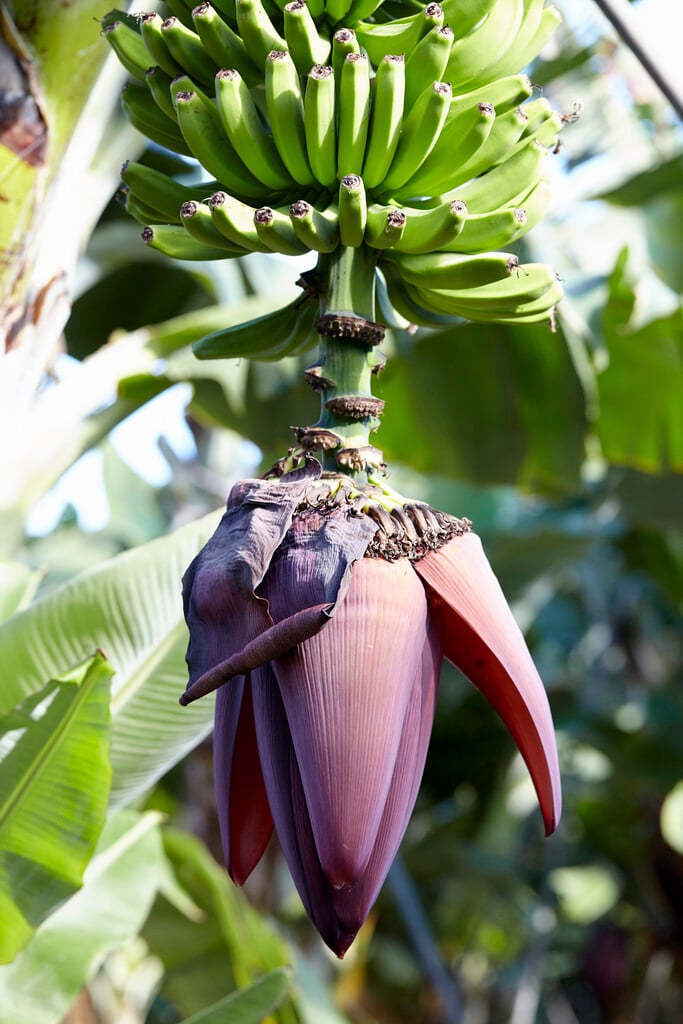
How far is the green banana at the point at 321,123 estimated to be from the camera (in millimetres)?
592

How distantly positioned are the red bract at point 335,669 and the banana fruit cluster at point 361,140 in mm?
165

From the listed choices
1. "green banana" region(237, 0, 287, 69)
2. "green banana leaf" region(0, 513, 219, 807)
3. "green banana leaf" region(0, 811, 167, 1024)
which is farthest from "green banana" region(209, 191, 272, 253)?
"green banana leaf" region(0, 811, 167, 1024)

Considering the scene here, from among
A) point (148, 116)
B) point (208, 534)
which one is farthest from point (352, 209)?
point (208, 534)

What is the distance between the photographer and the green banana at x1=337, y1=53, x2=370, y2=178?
600mm

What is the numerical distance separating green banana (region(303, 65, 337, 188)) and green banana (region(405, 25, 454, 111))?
0.05 m

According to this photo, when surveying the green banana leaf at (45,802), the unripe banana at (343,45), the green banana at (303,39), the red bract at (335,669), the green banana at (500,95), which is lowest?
the green banana leaf at (45,802)

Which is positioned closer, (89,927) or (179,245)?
(179,245)

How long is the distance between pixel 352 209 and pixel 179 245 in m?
0.15

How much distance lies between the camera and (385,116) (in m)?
0.61

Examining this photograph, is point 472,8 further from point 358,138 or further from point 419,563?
point 419,563

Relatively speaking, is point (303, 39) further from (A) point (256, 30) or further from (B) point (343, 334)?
(B) point (343, 334)

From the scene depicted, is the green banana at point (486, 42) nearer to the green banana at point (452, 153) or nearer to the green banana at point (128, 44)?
the green banana at point (452, 153)

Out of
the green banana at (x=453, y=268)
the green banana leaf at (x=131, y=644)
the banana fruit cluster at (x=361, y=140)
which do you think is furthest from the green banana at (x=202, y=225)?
the green banana leaf at (x=131, y=644)

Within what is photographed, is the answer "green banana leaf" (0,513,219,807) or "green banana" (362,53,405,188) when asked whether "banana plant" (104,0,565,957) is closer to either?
"green banana" (362,53,405,188)
